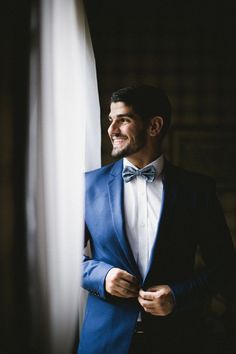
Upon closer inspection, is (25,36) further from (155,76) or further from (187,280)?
(155,76)

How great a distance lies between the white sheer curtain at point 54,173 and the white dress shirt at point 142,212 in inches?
8.1

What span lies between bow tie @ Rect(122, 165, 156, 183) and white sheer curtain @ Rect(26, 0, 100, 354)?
210mm

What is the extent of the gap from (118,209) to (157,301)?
1.13 feet

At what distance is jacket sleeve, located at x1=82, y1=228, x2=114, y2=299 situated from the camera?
112cm

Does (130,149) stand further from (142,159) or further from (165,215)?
(165,215)

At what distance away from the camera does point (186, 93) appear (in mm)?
2549

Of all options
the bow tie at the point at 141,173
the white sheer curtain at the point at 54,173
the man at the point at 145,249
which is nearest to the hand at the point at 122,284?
the man at the point at 145,249

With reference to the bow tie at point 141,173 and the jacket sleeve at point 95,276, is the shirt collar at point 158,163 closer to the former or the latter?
the bow tie at point 141,173

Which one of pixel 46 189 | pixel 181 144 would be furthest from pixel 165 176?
pixel 181 144

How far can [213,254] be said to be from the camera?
1198 mm

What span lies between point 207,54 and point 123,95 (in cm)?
156

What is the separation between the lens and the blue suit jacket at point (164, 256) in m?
1.13

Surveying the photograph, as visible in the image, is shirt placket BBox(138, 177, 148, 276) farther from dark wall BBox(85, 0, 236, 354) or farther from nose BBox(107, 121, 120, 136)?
dark wall BBox(85, 0, 236, 354)

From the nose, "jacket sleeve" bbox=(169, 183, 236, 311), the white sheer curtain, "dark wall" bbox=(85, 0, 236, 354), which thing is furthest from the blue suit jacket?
"dark wall" bbox=(85, 0, 236, 354)
